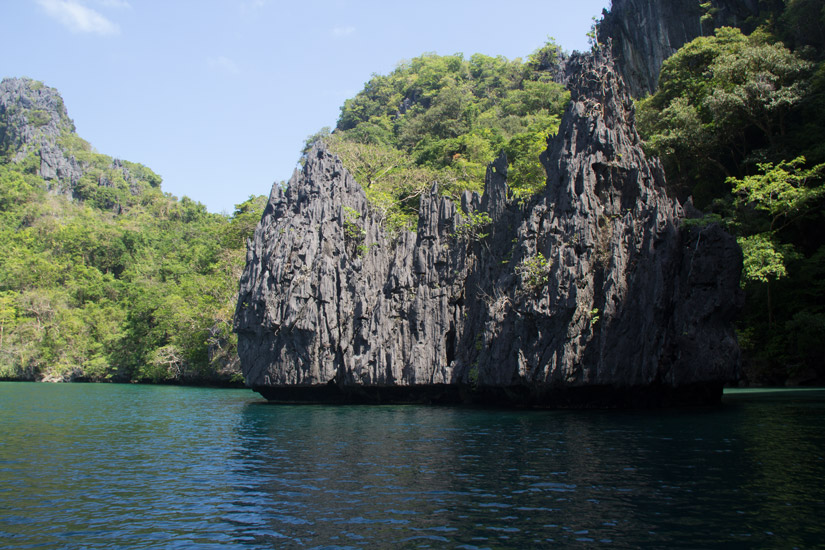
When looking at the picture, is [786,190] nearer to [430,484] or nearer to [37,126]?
[430,484]

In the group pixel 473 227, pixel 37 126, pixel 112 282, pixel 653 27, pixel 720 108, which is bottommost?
pixel 473 227

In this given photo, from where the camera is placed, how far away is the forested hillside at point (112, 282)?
63.1 m

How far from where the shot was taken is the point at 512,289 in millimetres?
31281

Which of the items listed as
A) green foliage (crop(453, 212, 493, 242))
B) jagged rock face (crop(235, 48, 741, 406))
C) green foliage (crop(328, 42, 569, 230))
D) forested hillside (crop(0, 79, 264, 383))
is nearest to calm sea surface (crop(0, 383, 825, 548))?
jagged rock face (crop(235, 48, 741, 406))

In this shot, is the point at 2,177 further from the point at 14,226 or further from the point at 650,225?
the point at 650,225

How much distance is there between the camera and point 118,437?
73.6 feet

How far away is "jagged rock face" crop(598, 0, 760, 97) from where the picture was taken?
49656mm

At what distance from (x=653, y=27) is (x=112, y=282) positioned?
72896 mm

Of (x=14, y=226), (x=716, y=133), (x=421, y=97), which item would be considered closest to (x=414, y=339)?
(x=716, y=133)

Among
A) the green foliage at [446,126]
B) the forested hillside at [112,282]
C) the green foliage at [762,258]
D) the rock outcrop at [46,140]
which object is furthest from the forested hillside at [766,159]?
the rock outcrop at [46,140]

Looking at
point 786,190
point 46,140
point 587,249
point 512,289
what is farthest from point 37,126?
point 786,190

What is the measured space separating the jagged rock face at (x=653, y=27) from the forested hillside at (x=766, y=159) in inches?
246

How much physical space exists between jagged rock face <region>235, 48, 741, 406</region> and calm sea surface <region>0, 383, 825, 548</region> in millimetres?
4042

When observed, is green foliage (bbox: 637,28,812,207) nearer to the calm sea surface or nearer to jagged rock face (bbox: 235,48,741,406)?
jagged rock face (bbox: 235,48,741,406)
